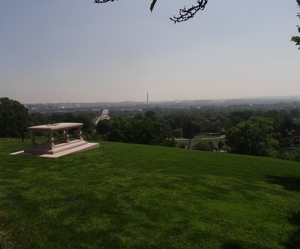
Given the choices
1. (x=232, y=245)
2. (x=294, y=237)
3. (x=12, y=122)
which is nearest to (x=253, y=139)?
(x=294, y=237)

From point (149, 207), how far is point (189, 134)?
10119 centimetres

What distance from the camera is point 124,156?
12.3 metres

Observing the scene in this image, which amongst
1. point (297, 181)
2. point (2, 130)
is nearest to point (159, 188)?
point (297, 181)

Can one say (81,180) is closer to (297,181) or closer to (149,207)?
(149,207)

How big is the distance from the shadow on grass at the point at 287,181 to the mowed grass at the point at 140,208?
6cm

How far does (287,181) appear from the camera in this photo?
1005 centimetres

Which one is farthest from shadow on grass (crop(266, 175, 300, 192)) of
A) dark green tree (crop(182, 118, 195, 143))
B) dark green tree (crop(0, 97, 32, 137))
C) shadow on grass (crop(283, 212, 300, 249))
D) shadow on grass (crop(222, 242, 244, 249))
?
dark green tree (crop(182, 118, 195, 143))

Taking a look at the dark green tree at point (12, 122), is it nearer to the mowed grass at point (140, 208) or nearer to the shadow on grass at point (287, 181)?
the mowed grass at point (140, 208)

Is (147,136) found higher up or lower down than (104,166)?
lower down

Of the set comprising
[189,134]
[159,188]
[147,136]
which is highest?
[159,188]

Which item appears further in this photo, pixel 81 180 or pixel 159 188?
pixel 81 180

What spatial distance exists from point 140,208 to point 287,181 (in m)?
7.00

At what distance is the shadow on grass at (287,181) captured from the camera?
906cm

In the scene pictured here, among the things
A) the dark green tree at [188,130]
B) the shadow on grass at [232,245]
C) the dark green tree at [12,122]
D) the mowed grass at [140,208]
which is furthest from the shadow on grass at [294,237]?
the dark green tree at [188,130]
